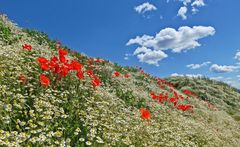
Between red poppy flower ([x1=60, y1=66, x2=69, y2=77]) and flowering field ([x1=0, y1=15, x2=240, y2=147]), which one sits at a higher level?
red poppy flower ([x1=60, y1=66, x2=69, y2=77])

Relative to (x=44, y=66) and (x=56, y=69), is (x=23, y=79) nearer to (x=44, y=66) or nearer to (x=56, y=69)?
(x=44, y=66)

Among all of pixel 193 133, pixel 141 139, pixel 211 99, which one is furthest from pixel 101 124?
pixel 211 99

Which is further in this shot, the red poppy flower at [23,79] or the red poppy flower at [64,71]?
the red poppy flower at [64,71]

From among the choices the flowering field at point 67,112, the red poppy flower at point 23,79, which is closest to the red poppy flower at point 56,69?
the flowering field at point 67,112

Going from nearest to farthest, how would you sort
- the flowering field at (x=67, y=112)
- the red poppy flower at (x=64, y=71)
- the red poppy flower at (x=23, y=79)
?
1. the flowering field at (x=67, y=112)
2. the red poppy flower at (x=23, y=79)
3. the red poppy flower at (x=64, y=71)

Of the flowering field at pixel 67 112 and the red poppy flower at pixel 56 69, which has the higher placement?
the red poppy flower at pixel 56 69

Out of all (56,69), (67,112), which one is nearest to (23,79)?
(56,69)

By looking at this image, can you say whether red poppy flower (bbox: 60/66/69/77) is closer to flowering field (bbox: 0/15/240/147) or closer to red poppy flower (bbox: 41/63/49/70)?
flowering field (bbox: 0/15/240/147)

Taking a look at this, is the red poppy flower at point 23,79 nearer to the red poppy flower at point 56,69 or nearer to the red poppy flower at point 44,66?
the red poppy flower at point 44,66

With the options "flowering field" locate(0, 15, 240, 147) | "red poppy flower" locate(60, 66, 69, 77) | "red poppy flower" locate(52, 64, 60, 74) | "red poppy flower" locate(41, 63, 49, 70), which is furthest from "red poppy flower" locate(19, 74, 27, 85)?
"red poppy flower" locate(60, 66, 69, 77)

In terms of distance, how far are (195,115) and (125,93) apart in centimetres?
509

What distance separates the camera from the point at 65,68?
382 inches

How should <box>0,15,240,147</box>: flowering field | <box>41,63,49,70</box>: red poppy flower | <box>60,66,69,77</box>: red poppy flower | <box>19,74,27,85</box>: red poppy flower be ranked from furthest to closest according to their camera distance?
<box>60,66,69,77</box>: red poppy flower
<box>41,63,49,70</box>: red poppy flower
<box>19,74,27,85</box>: red poppy flower
<box>0,15,240,147</box>: flowering field

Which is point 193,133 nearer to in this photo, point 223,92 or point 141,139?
point 141,139
